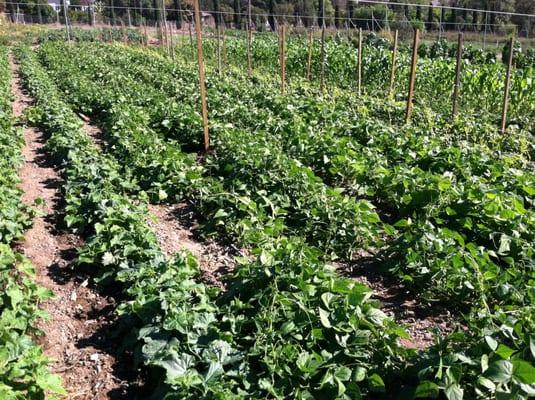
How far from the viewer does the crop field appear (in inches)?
127

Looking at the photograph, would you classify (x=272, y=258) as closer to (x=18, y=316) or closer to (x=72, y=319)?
(x=72, y=319)

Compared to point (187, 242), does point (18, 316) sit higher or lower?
higher

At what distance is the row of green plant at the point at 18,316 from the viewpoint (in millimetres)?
3160

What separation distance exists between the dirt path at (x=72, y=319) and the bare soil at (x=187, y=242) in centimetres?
92

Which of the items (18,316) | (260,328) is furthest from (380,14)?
(18,316)

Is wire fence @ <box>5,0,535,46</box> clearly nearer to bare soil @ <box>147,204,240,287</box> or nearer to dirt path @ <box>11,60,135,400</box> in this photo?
bare soil @ <box>147,204,240,287</box>

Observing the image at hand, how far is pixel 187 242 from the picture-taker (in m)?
5.95

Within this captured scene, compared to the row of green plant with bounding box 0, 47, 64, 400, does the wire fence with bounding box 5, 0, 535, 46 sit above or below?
above

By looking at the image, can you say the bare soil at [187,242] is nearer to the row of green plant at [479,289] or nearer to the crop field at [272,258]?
the crop field at [272,258]

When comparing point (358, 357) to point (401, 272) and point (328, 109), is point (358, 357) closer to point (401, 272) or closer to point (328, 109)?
point (401, 272)

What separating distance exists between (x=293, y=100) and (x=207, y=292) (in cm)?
774

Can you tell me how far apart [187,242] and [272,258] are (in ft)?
6.09

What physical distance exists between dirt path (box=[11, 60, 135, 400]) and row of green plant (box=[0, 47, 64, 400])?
181 millimetres

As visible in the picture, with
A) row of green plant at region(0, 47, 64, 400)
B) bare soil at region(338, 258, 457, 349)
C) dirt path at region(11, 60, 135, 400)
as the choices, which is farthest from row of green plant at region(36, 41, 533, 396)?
row of green plant at region(0, 47, 64, 400)
